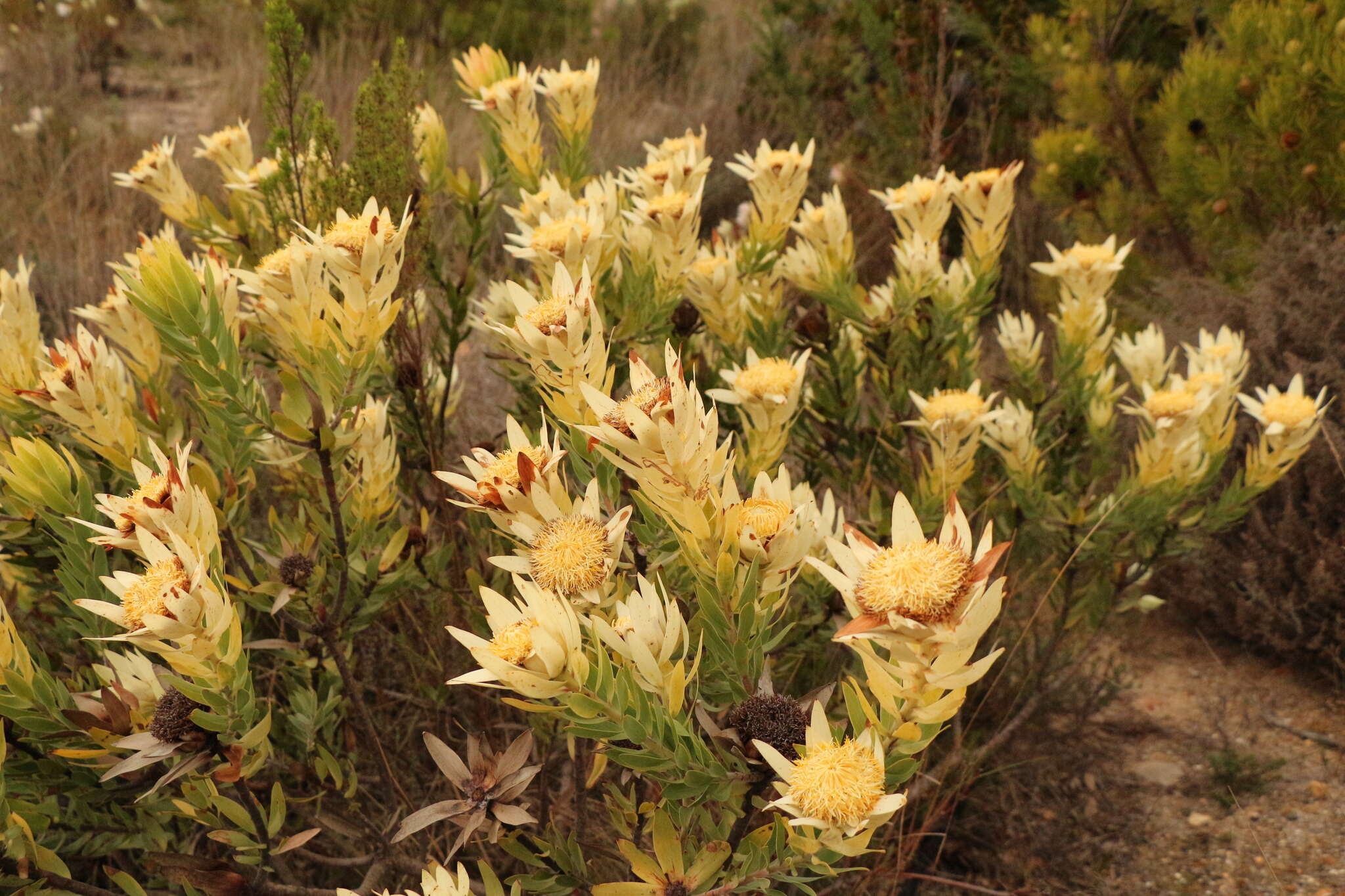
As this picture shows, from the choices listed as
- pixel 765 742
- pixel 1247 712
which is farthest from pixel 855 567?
pixel 1247 712

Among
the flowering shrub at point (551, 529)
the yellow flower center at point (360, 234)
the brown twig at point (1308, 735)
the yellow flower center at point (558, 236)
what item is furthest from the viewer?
the brown twig at point (1308, 735)

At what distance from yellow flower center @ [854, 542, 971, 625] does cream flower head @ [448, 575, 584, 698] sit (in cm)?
28

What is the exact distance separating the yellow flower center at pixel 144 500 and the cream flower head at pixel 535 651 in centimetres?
40

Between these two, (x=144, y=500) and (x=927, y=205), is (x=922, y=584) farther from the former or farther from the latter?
(x=927, y=205)

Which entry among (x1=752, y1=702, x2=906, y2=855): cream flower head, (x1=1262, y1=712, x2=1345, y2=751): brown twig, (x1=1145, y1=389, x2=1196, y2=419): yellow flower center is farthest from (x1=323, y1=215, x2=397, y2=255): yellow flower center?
(x1=1262, y1=712, x2=1345, y2=751): brown twig

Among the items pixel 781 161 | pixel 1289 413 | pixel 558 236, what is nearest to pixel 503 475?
pixel 558 236

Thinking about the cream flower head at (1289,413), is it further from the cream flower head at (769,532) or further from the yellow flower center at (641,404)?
the yellow flower center at (641,404)

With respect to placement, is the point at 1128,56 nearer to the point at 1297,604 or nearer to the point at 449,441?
the point at 1297,604

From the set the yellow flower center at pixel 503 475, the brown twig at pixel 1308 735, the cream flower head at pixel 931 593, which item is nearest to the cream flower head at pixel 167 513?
the yellow flower center at pixel 503 475

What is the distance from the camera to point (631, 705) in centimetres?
98

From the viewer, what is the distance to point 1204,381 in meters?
1.84

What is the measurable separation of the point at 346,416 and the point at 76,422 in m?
0.40

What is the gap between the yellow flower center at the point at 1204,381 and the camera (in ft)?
5.98

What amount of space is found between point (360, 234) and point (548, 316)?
0.99 ft
